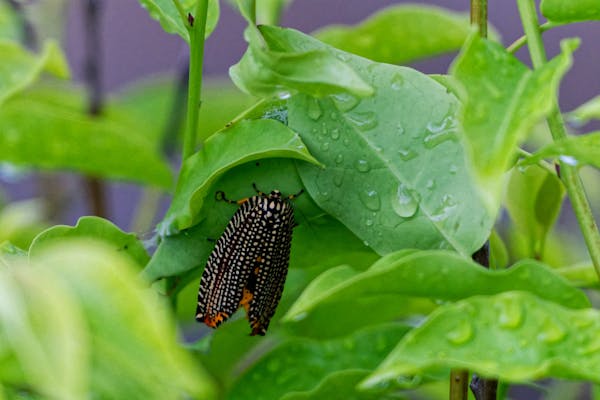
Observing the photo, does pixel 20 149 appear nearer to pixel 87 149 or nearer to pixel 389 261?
pixel 87 149

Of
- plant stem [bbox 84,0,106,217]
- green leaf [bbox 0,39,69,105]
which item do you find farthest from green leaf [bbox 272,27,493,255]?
plant stem [bbox 84,0,106,217]

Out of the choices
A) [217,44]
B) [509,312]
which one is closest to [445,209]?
[509,312]

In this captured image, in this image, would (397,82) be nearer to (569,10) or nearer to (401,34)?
(569,10)

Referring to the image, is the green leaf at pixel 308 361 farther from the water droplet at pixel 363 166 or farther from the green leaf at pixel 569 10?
the green leaf at pixel 569 10

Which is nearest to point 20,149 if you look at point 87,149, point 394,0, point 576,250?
point 87,149


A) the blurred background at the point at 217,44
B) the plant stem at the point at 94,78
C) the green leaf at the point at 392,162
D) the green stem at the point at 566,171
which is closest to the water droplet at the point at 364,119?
the green leaf at the point at 392,162
